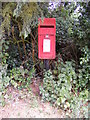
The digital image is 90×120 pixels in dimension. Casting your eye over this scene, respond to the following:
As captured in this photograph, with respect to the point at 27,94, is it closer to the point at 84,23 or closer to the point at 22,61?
the point at 22,61

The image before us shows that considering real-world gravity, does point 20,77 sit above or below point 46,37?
below

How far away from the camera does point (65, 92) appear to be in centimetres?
247

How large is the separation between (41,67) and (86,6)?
2038mm

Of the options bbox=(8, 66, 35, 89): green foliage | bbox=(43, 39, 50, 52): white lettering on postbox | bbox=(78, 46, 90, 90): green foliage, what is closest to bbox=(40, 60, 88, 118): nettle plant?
bbox=(78, 46, 90, 90): green foliage

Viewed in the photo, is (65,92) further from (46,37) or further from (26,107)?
(46,37)

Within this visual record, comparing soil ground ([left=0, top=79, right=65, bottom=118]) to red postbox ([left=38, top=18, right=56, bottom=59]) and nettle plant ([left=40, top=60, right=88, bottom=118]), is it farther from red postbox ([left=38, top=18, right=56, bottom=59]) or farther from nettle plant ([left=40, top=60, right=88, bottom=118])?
red postbox ([left=38, top=18, right=56, bottom=59])

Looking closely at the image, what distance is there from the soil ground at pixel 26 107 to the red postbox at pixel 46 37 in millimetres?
990

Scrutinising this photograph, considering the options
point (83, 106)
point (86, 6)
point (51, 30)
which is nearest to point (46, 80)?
point (83, 106)

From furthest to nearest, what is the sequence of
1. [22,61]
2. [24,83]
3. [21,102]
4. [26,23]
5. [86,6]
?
[22,61]
[86,6]
[24,83]
[21,102]
[26,23]

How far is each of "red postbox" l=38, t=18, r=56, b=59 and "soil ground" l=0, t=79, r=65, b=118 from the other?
0.99 m

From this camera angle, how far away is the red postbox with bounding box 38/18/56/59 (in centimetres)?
266

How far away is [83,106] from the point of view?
246 cm

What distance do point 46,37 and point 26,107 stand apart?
155 cm

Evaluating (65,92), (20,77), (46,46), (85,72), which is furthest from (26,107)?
(85,72)
